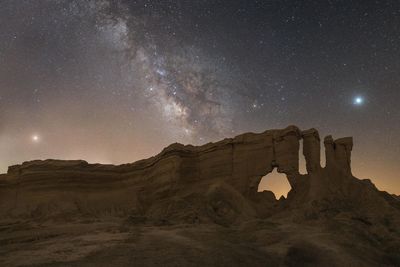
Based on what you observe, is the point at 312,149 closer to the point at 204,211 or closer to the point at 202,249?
the point at 204,211

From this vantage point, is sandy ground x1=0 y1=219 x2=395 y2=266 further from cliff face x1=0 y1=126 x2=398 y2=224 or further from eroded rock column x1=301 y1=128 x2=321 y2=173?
eroded rock column x1=301 y1=128 x2=321 y2=173

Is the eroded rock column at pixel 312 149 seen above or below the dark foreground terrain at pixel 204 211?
above

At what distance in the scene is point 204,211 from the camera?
25.5 m

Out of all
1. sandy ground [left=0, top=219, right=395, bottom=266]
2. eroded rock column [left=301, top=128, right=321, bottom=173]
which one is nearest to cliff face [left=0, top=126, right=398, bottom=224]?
eroded rock column [left=301, top=128, right=321, bottom=173]

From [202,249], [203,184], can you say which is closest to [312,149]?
[203,184]

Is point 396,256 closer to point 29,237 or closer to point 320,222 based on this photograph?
point 320,222

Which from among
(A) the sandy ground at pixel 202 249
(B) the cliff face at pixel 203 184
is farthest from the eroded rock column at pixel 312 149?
(A) the sandy ground at pixel 202 249

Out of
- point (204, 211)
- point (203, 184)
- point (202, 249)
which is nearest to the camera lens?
point (202, 249)

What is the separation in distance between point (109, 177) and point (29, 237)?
1616 centimetres

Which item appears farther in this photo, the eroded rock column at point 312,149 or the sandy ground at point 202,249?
the eroded rock column at point 312,149

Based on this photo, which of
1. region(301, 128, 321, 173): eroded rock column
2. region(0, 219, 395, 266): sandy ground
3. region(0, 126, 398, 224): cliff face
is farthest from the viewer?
region(301, 128, 321, 173): eroded rock column

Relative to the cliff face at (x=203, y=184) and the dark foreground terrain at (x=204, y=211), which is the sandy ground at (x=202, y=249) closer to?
the dark foreground terrain at (x=204, y=211)

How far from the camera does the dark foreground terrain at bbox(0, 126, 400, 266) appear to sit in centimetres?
1435

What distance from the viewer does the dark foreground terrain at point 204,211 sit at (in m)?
14.4
